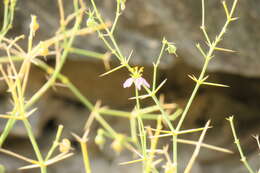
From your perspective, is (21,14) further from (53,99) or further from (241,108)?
(241,108)

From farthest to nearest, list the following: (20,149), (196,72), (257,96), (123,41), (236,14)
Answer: (257,96)
(20,149)
(196,72)
(123,41)
(236,14)

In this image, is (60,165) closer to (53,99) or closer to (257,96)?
(53,99)

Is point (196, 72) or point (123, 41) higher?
point (123, 41)

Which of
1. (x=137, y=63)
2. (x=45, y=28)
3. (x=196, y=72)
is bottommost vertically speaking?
(x=196, y=72)

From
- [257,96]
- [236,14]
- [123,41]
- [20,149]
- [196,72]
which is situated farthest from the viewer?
[257,96]

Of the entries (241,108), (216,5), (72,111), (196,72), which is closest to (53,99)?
(72,111)

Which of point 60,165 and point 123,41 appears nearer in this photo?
point 123,41
